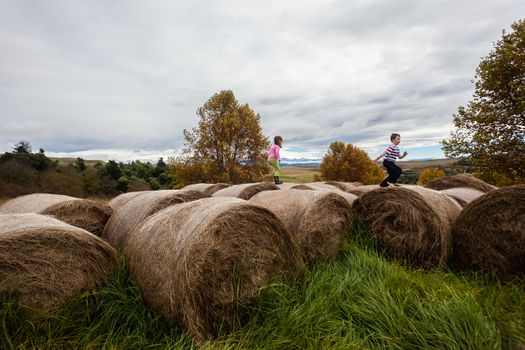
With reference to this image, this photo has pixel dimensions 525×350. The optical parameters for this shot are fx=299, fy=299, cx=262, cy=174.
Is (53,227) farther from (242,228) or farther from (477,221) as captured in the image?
(477,221)

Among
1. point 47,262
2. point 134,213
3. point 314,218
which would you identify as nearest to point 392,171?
point 314,218

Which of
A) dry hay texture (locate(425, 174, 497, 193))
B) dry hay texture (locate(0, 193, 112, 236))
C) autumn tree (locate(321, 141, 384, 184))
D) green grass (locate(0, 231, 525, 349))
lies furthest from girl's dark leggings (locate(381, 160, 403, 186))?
autumn tree (locate(321, 141, 384, 184))

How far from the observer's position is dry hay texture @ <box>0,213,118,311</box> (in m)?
2.85

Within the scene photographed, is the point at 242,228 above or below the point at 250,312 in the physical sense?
above

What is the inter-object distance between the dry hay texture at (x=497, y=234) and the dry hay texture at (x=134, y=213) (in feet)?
16.0

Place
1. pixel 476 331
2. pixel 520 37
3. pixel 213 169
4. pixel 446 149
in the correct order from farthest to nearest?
pixel 213 169, pixel 446 149, pixel 520 37, pixel 476 331

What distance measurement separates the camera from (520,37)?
51.9 ft

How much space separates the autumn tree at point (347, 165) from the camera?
42031 mm

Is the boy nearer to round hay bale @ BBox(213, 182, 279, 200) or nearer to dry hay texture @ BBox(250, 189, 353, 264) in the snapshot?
round hay bale @ BBox(213, 182, 279, 200)

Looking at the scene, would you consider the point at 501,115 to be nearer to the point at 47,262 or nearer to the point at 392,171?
the point at 392,171

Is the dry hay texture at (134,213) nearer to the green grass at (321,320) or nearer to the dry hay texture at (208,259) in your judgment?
the dry hay texture at (208,259)

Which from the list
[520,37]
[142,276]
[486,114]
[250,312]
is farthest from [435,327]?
[520,37]

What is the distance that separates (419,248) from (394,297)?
6.96 feet

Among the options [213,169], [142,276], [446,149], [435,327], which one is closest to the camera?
[435,327]
